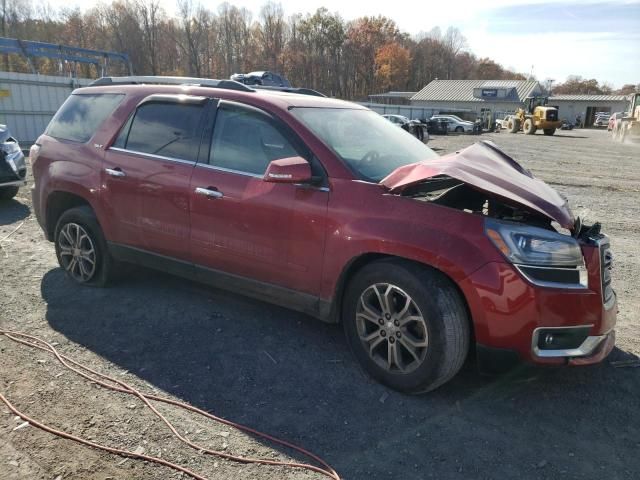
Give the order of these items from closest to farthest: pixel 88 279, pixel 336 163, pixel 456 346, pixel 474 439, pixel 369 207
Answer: pixel 474 439 → pixel 456 346 → pixel 369 207 → pixel 336 163 → pixel 88 279

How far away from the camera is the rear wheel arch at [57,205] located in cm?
472

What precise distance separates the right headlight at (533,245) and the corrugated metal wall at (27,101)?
18.4 m

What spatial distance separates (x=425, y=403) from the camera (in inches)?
119

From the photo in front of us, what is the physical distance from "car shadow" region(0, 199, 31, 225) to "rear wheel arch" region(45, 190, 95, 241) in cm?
295

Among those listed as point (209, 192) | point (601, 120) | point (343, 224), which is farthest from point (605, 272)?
point (601, 120)

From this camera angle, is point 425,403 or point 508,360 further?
point 425,403

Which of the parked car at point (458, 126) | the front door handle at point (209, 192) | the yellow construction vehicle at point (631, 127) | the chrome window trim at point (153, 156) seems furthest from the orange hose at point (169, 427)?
the parked car at point (458, 126)

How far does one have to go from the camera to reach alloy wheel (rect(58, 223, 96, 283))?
4617 millimetres

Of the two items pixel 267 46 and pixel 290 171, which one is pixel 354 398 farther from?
pixel 267 46

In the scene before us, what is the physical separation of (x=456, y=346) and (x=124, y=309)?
2.86 m

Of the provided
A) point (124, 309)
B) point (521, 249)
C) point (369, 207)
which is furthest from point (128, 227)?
point (521, 249)

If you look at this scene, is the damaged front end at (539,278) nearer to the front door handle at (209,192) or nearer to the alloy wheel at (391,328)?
the alloy wheel at (391,328)

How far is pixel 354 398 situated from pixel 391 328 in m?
0.49

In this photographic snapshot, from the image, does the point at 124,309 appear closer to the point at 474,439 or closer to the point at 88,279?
the point at 88,279
